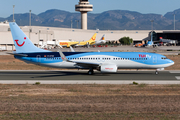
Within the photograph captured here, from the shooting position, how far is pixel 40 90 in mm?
25391

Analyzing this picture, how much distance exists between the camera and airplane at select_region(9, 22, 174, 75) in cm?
3809

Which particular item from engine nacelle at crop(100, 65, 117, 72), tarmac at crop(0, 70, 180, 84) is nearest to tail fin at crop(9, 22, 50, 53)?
tarmac at crop(0, 70, 180, 84)

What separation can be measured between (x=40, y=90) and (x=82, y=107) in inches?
332

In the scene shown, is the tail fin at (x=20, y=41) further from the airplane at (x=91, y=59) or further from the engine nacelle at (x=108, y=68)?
the engine nacelle at (x=108, y=68)

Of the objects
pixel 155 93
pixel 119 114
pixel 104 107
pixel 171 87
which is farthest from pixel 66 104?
pixel 171 87

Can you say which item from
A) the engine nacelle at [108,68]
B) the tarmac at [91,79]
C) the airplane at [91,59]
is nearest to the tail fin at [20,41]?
the airplane at [91,59]

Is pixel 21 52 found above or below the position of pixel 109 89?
above

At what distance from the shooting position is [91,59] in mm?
38781

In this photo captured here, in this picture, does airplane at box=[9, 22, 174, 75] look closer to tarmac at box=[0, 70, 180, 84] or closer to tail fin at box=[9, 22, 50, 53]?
tail fin at box=[9, 22, 50, 53]

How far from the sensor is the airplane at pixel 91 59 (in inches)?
1500

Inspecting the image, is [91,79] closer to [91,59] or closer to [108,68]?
[108,68]

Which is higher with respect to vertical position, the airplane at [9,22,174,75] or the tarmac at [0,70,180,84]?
the airplane at [9,22,174,75]

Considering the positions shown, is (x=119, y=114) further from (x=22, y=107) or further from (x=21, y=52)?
(x=21, y=52)

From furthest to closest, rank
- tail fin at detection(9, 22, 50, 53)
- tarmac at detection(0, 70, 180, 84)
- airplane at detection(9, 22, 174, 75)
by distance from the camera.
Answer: tail fin at detection(9, 22, 50, 53) → airplane at detection(9, 22, 174, 75) → tarmac at detection(0, 70, 180, 84)
